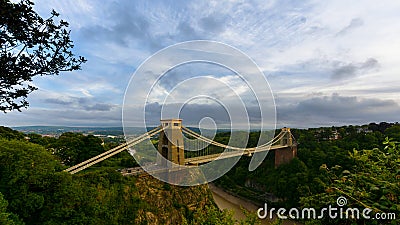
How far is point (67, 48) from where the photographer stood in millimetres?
2990

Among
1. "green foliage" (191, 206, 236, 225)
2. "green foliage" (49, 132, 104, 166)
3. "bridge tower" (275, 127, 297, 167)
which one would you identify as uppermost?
"green foliage" (191, 206, 236, 225)

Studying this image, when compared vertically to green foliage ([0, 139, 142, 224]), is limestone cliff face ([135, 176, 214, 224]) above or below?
below

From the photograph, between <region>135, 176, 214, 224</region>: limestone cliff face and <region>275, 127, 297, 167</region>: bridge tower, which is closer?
<region>135, 176, 214, 224</region>: limestone cliff face

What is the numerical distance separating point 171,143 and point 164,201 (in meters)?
2.66

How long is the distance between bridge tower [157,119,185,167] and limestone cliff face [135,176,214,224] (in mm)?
1346

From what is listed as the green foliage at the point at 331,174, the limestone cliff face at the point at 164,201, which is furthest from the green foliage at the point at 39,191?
the green foliage at the point at 331,174

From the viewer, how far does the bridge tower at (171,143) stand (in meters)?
10.7

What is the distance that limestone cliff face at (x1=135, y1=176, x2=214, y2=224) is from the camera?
8.24m

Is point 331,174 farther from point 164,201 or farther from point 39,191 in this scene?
point 164,201

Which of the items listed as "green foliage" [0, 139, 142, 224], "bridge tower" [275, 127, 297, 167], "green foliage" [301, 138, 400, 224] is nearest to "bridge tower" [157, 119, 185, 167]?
"green foliage" [0, 139, 142, 224]

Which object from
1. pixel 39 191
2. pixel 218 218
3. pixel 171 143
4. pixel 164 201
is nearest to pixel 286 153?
pixel 171 143

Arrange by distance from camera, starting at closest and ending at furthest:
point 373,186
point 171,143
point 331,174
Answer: point 373,186 < point 331,174 < point 171,143

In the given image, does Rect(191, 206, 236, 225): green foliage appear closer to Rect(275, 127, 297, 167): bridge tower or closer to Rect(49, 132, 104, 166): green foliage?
Rect(49, 132, 104, 166): green foliage

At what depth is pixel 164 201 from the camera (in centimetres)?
895
